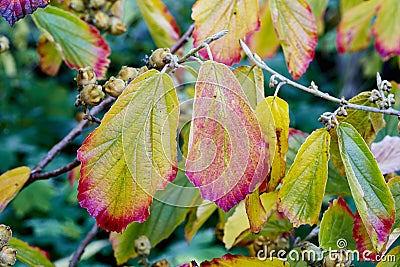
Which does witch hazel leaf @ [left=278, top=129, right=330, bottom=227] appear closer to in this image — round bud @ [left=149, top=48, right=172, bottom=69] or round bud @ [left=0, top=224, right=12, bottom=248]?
round bud @ [left=149, top=48, right=172, bottom=69]

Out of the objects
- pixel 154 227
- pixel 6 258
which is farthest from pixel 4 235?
pixel 154 227

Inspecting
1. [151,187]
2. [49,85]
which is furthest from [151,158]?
[49,85]

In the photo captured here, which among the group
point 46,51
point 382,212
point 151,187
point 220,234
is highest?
point 46,51

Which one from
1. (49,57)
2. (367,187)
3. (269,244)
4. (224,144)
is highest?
(49,57)

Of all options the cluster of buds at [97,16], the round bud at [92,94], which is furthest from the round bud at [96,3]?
the round bud at [92,94]

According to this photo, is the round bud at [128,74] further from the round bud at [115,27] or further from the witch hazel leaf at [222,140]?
the round bud at [115,27]

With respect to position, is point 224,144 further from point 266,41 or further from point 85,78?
point 266,41

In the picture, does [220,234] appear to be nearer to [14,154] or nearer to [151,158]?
[151,158]
